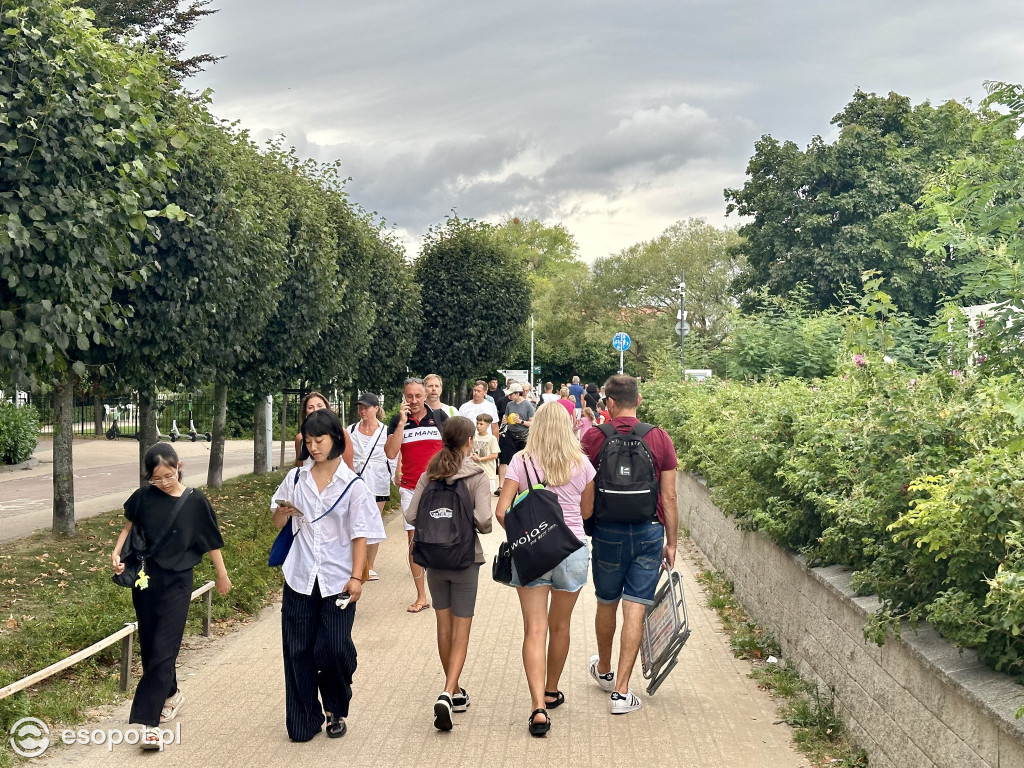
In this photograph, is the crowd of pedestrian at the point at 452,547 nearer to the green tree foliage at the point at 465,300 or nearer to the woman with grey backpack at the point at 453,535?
the woman with grey backpack at the point at 453,535

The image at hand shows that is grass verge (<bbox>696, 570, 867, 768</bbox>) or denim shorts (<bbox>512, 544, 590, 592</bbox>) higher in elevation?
denim shorts (<bbox>512, 544, 590, 592</bbox>)

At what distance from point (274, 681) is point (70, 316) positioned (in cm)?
310

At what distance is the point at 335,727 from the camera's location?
6.04 meters

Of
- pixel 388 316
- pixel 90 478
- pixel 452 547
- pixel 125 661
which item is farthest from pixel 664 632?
pixel 388 316

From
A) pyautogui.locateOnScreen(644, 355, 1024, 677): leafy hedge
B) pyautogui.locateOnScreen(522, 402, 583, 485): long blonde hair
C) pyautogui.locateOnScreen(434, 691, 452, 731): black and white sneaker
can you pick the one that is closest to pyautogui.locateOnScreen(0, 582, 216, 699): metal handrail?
pyautogui.locateOnScreen(434, 691, 452, 731): black and white sneaker

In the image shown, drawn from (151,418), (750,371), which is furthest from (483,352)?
(151,418)

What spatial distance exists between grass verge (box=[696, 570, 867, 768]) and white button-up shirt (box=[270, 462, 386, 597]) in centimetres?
246

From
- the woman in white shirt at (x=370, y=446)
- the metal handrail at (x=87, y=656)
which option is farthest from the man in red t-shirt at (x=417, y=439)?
the metal handrail at (x=87, y=656)

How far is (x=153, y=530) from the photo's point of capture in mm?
5934

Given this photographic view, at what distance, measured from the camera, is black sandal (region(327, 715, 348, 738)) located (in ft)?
19.7

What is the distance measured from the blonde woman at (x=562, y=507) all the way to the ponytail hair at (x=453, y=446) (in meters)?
0.31

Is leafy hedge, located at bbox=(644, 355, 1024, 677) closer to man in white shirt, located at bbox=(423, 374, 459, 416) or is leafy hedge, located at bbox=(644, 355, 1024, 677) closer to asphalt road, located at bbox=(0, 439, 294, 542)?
man in white shirt, located at bbox=(423, 374, 459, 416)

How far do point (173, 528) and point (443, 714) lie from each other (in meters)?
1.70

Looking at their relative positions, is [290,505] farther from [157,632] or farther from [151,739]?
[151,739]
